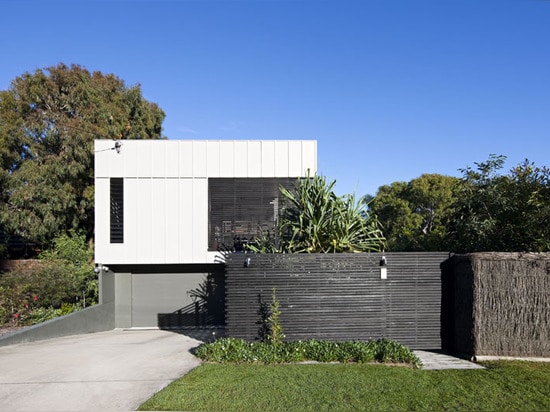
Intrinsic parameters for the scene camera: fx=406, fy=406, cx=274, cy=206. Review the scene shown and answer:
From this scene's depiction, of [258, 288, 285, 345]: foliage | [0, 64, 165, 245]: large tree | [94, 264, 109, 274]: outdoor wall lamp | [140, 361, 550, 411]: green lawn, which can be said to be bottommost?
[140, 361, 550, 411]: green lawn

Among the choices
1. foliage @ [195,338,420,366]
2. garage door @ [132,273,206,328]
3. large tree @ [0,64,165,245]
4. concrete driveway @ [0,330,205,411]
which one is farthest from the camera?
large tree @ [0,64,165,245]

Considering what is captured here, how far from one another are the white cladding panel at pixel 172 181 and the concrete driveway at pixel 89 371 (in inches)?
110

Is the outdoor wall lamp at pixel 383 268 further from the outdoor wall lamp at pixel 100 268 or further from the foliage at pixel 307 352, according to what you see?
the outdoor wall lamp at pixel 100 268

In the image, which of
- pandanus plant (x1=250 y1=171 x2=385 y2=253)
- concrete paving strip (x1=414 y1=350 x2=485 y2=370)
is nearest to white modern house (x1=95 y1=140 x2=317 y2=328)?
pandanus plant (x1=250 y1=171 x2=385 y2=253)

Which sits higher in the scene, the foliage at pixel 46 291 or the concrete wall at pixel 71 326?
the foliage at pixel 46 291

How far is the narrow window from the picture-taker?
40.3ft

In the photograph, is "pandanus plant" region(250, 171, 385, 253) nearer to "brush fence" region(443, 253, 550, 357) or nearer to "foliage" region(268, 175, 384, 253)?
"foliage" region(268, 175, 384, 253)

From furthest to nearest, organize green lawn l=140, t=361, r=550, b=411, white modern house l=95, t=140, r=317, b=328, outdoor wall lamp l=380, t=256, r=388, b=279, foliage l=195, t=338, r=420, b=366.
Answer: white modern house l=95, t=140, r=317, b=328
outdoor wall lamp l=380, t=256, r=388, b=279
foliage l=195, t=338, r=420, b=366
green lawn l=140, t=361, r=550, b=411

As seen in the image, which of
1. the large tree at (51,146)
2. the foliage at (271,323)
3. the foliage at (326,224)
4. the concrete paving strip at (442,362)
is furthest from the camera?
the large tree at (51,146)

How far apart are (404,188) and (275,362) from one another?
85.4 feet

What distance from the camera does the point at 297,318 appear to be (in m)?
7.89

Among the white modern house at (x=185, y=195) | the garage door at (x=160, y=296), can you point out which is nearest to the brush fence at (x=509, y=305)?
the white modern house at (x=185, y=195)

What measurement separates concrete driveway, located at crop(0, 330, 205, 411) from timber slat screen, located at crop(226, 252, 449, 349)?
155cm

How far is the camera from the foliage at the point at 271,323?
763 cm
